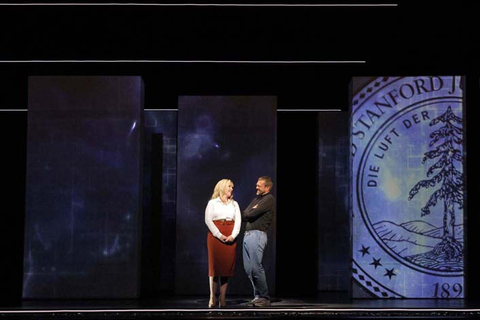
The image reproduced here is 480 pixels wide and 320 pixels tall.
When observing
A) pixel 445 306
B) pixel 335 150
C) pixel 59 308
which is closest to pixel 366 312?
pixel 445 306

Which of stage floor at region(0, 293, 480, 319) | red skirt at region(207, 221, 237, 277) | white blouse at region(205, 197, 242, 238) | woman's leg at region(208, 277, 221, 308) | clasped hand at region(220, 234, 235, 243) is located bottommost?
stage floor at region(0, 293, 480, 319)

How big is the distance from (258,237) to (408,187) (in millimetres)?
2331

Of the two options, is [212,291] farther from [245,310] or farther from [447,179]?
[447,179]

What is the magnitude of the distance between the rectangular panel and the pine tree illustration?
0.01 meters

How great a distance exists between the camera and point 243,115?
38.5ft

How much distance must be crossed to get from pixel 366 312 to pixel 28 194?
5.00 metres

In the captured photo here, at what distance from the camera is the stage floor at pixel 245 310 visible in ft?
28.3

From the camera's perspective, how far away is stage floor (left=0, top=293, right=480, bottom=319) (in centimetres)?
862

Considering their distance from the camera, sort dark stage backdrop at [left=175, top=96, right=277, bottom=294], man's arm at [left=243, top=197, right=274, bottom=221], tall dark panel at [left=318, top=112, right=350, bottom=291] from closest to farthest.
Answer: man's arm at [left=243, top=197, right=274, bottom=221] < dark stage backdrop at [left=175, top=96, right=277, bottom=294] < tall dark panel at [left=318, top=112, right=350, bottom=291]

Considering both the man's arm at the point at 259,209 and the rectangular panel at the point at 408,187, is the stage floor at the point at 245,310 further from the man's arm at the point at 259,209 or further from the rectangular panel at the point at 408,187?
the man's arm at the point at 259,209

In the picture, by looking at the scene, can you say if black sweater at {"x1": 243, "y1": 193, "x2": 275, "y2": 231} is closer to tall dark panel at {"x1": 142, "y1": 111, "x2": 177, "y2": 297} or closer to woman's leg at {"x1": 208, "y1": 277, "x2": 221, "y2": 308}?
woman's leg at {"x1": 208, "y1": 277, "x2": 221, "y2": 308}

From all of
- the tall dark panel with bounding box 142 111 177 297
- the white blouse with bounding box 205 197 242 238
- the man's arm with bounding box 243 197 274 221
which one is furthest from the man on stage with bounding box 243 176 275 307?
the tall dark panel with bounding box 142 111 177 297

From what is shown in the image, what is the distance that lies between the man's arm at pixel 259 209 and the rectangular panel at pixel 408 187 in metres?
1.52

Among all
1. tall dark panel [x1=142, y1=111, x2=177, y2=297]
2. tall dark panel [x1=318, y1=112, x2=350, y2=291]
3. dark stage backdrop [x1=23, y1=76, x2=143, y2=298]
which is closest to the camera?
dark stage backdrop [x1=23, y1=76, x2=143, y2=298]
